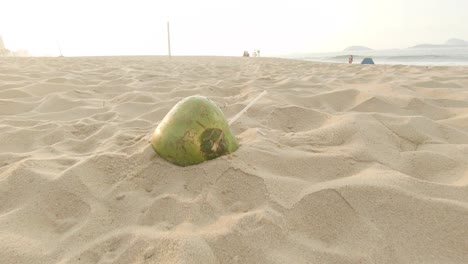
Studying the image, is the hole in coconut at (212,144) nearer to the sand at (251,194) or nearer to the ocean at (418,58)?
the sand at (251,194)

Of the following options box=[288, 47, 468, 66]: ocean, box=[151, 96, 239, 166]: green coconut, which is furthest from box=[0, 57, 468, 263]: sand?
box=[288, 47, 468, 66]: ocean

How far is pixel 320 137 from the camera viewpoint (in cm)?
153

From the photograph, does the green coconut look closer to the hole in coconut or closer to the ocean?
the hole in coconut

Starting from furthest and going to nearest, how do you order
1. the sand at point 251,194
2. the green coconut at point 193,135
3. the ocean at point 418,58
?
the ocean at point 418,58 → the green coconut at point 193,135 → the sand at point 251,194

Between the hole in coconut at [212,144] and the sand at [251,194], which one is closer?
the sand at [251,194]

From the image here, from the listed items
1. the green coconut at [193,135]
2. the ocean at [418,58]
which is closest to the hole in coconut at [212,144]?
the green coconut at [193,135]

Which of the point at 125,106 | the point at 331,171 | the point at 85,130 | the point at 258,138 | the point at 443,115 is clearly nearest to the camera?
the point at 331,171

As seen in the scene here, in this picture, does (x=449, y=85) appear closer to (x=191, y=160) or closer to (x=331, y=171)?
(x=331, y=171)

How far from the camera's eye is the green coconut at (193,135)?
1.23m

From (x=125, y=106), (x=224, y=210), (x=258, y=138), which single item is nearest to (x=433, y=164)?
(x=258, y=138)

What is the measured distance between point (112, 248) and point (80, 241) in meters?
0.11

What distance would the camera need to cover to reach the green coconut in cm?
123

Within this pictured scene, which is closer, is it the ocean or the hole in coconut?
the hole in coconut

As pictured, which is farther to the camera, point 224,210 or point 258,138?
point 258,138
